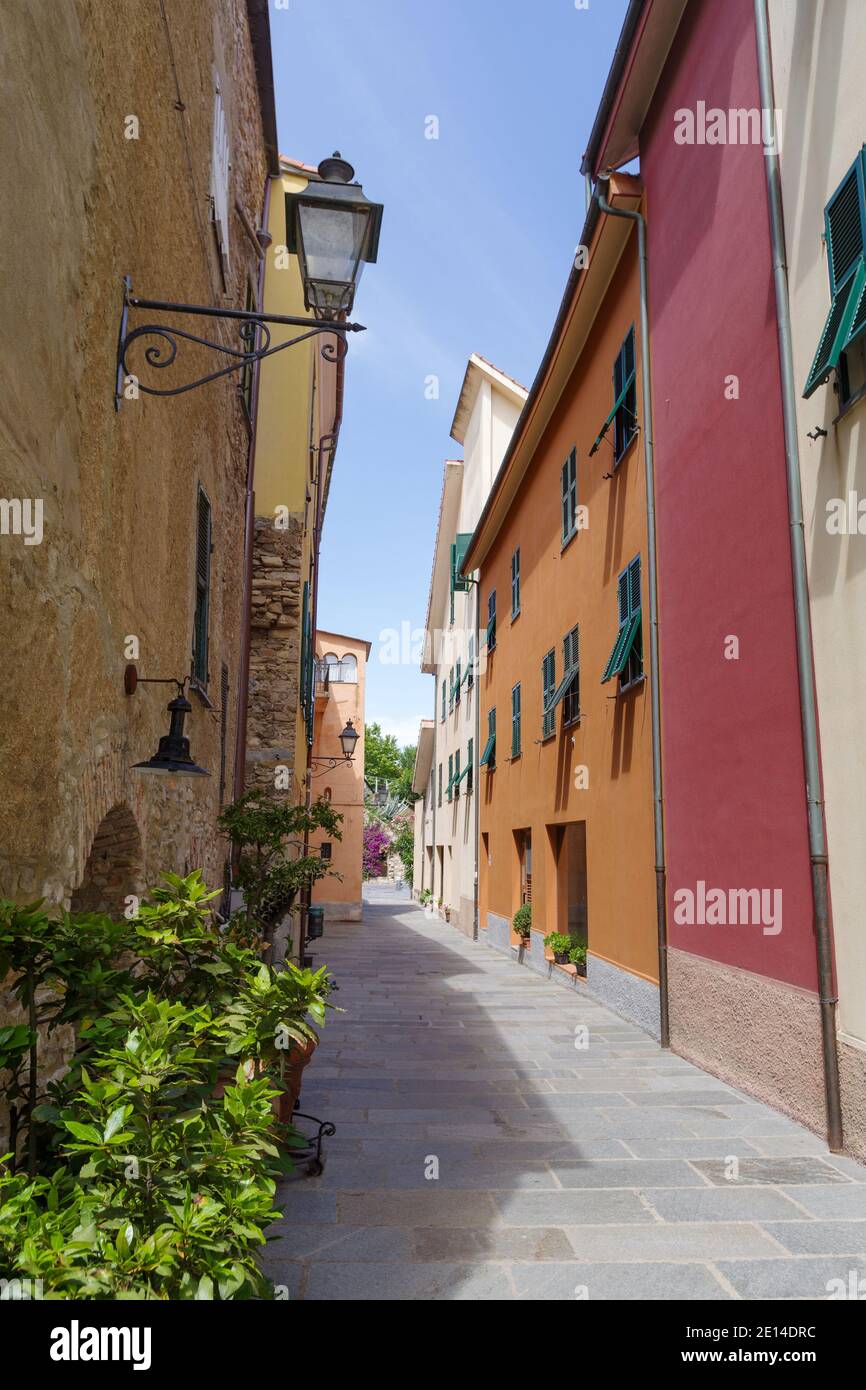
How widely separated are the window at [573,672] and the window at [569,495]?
1378 millimetres

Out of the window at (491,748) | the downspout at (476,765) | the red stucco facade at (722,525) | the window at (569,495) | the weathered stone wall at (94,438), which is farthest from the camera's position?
the downspout at (476,765)

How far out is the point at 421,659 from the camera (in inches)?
1363

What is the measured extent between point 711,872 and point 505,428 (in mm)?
16316

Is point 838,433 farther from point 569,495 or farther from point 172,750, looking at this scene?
point 569,495

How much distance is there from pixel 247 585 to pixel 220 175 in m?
5.05

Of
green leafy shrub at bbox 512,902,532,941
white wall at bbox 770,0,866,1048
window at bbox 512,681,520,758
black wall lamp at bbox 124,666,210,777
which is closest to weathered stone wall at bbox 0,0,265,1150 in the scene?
black wall lamp at bbox 124,666,210,777

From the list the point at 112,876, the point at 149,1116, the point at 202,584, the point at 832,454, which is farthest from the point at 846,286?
the point at 149,1116

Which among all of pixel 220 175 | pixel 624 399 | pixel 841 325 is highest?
pixel 220 175

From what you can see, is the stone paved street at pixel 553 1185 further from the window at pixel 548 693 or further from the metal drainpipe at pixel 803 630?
the window at pixel 548 693

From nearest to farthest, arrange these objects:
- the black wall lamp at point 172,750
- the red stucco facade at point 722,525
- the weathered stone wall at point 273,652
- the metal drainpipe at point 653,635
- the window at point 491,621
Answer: the black wall lamp at point 172,750 → the red stucco facade at point 722,525 → the metal drainpipe at point 653,635 → the weathered stone wall at point 273,652 → the window at point 491,621

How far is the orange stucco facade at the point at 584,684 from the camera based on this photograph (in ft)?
32.2

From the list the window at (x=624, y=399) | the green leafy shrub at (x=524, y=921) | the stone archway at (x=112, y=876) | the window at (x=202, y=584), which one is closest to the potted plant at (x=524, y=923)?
the green leafy shrub at (x=524, y=921)

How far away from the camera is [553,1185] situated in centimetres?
473
